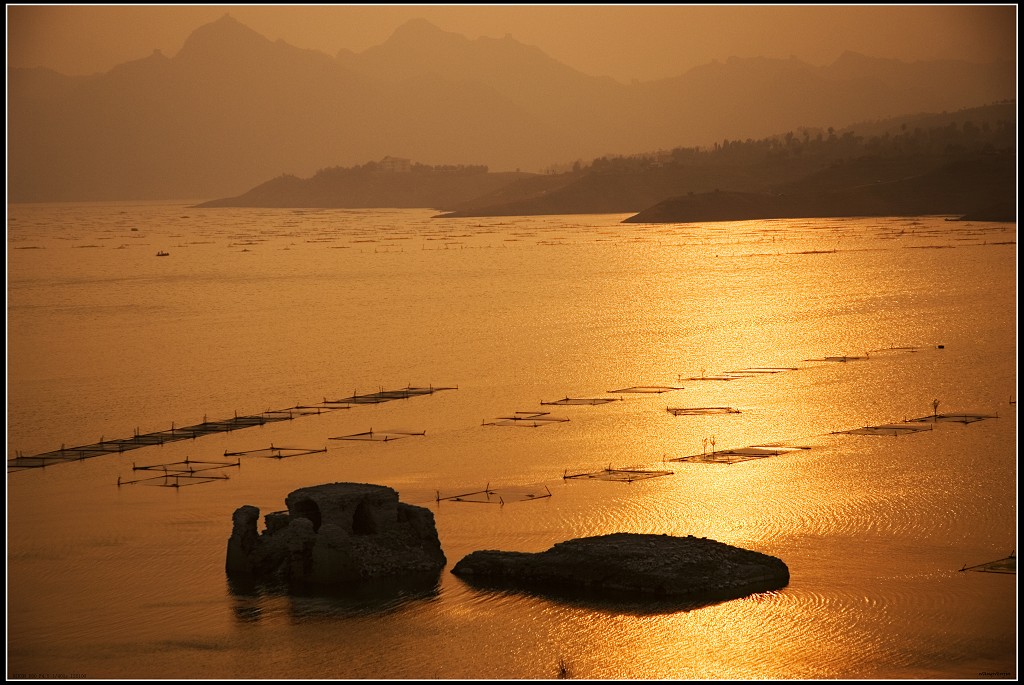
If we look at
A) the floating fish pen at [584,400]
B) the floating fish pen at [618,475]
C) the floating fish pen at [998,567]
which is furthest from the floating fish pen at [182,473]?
the floating fish pen at [998,567]

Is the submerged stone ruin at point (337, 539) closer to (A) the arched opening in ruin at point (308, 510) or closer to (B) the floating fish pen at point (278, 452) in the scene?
(A) the arched opening in ruin at point (308, 510)

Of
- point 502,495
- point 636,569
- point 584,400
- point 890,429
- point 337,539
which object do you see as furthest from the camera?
point 584,400

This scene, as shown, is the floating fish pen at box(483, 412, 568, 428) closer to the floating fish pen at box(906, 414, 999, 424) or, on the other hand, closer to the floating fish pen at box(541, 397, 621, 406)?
the floating fish pen at box(541, 397, 621, 406)

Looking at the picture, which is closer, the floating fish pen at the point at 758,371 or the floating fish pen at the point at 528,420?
the floating fish pen at the point at 528,420

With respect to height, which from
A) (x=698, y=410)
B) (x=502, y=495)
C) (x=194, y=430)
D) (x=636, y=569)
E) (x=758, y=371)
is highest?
(x=758, y=371)

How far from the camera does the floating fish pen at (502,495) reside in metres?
32.6

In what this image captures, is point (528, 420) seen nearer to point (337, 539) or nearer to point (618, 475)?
point (618, 475)

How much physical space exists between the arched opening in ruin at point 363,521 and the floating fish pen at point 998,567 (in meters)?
11.2

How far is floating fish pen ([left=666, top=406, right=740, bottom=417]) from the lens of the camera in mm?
42938

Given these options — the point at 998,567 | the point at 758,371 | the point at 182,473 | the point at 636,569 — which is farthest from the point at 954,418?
the point at 182,473

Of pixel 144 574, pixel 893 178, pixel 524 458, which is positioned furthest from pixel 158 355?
pixel 893 178

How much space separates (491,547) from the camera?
27.7 meters

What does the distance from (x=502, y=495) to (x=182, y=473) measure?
7.94 metres

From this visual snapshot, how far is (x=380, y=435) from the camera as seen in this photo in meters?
40.1
